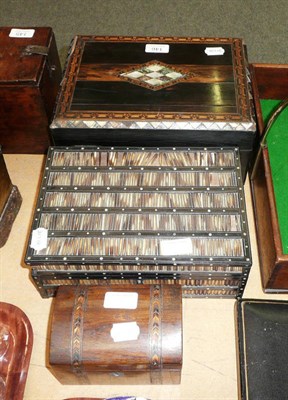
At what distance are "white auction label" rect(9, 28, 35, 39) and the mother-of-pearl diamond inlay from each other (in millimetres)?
485

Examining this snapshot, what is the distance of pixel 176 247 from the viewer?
1.67 meters

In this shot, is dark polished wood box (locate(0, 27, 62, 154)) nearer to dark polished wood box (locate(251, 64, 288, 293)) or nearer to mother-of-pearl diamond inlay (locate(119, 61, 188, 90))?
mother-of-pearl diamond inlay (locate(119, 61, 188, 90))

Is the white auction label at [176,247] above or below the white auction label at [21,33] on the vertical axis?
below

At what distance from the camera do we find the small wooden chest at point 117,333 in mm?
1525

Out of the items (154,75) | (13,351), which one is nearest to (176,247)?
(13,351)

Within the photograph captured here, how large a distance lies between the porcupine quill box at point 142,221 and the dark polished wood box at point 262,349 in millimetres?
123

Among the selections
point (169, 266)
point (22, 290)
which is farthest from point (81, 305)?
point (22, 290)

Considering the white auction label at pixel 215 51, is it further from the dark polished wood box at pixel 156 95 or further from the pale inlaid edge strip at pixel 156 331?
the pale inlaid edge strip at pixel 156 331

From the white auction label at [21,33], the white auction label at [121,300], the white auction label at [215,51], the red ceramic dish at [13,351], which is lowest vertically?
the red ceramic dish at [13,351]

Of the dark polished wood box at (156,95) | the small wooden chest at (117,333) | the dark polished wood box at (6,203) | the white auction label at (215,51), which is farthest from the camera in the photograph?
the white auction label at (215,51)

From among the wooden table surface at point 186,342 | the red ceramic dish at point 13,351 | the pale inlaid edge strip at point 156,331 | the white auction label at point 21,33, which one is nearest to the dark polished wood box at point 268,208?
the wooden table surface at point 186,342

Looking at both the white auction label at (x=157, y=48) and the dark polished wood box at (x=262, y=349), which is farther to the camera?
the white auction label at (x=157, y=48)

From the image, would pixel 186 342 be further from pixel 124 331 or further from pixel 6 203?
pixel 6 203

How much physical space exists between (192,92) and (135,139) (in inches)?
12.5
